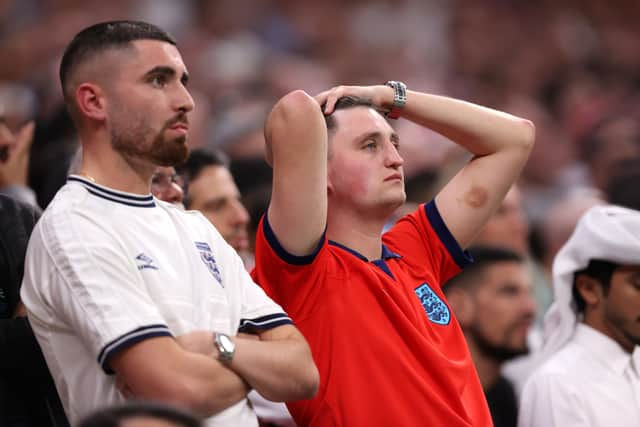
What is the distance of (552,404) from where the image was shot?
A: 14.2 feet

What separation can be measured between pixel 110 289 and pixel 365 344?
3.13ft

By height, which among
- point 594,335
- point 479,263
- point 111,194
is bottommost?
point 479,263

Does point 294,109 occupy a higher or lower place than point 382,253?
higher

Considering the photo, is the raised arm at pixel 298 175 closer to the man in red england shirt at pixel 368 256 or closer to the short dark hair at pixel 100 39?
the man in red england shirt at pixel 368 256

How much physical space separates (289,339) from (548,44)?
29.1 feet

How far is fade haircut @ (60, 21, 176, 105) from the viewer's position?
3354mm

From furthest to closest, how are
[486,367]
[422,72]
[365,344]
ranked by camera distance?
[422,72] < [486,367] < [365,344]

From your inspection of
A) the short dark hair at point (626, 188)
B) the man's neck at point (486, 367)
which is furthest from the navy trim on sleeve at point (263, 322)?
the short dark hair at point (626, 188)

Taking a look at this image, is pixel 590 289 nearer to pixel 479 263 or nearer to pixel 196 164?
pixel 479 263

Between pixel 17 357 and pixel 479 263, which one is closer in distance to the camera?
pixel 17 357

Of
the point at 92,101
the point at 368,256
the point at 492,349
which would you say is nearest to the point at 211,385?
the point at 92,101

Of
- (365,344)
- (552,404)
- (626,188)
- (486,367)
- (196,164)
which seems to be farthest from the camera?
(626,188)

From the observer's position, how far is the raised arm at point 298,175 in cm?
351

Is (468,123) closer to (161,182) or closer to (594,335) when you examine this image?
(594,335)
